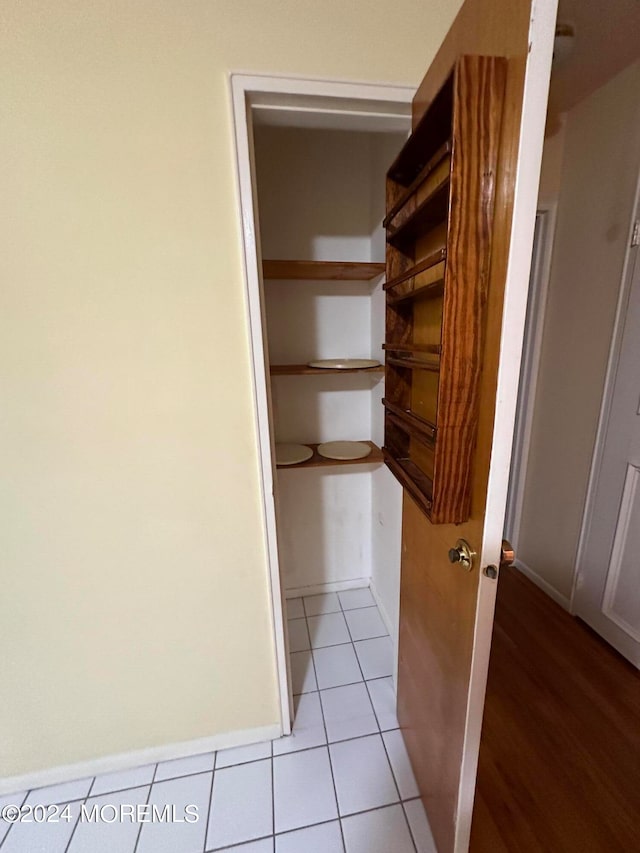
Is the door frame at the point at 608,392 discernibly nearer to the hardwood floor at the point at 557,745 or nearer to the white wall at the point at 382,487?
the hardwood floor at the point at 557,745

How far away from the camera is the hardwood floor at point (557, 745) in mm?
1013

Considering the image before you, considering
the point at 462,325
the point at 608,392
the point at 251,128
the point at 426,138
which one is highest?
the point at 251,128

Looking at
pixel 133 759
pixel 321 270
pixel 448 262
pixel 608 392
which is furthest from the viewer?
pixel 608 392

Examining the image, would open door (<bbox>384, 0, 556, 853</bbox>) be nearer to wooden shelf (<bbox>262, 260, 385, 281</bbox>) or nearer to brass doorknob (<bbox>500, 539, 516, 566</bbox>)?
brass doorknob (<bbox>500, 539, 516, 566</bbox>)

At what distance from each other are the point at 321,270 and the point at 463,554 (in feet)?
3.83

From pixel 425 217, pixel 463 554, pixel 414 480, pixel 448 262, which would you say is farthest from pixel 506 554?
pixel 425 217

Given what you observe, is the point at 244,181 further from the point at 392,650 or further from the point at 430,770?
the point at 392,650

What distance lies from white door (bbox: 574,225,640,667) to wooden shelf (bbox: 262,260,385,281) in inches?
42.1

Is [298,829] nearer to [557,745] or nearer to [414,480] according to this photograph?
[557,745]

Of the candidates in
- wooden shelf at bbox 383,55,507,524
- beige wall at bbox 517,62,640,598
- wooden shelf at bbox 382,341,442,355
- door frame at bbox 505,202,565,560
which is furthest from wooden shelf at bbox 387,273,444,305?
door frame at bbox 505,202,565,560

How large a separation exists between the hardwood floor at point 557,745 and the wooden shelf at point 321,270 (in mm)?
1811

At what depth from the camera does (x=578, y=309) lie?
1644mm

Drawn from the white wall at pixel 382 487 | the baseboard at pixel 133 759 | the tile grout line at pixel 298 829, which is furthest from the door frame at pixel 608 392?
the baseboard at pixel 133 759

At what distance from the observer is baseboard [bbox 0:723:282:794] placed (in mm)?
1155
